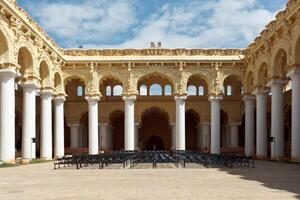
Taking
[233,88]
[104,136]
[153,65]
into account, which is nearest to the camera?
[153,65]

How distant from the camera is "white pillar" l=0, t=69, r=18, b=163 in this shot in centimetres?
2155

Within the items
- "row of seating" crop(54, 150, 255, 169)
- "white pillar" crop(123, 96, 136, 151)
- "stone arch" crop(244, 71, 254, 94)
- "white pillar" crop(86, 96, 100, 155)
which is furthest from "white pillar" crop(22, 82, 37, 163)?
"stone arch" crop(244, 71, 254, 94)

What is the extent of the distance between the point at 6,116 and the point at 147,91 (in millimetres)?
20083

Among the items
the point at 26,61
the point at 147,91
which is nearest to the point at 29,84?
the point at 26,61

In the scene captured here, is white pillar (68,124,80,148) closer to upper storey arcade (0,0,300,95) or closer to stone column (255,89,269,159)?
upper storey arcade (0,0,300,95)

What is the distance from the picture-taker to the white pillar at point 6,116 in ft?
70.7

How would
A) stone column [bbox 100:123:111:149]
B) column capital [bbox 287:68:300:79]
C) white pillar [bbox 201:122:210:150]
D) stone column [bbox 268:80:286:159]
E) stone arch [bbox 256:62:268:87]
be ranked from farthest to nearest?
white pillar [bbox 201:122:210:150]
stone column [bbox 100:123:111:149]
stone arch [bbox 256:62:268:87]
stone column [bbox 268:80:286:159]
column capital [bbox 287:68:300:79]

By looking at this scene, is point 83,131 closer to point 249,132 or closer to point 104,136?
point 104,136

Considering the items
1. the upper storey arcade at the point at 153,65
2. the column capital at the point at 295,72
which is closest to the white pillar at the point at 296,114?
the column capital at the point at 295,72

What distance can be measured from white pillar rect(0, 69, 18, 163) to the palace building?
0.05 metres

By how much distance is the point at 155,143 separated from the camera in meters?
48.7

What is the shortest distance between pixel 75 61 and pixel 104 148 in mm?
9089

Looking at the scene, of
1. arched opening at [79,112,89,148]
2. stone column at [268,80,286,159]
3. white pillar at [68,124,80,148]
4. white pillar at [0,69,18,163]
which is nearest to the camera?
white pillar at [0,69,18,163]

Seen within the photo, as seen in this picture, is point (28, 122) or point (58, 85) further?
point (58, 85)
